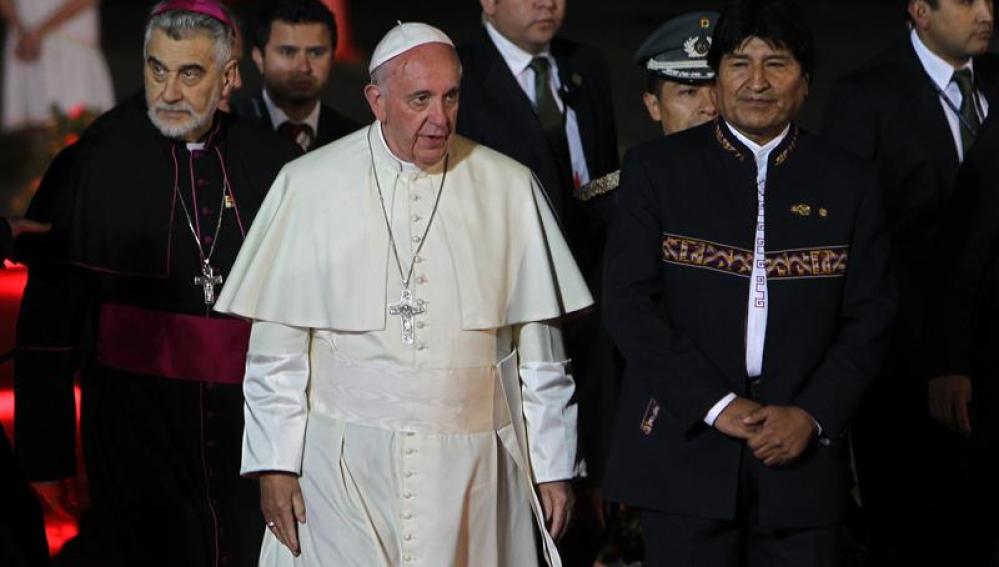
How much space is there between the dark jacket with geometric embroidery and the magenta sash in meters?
1.31

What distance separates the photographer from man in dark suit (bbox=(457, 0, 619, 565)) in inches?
252

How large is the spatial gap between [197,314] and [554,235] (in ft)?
3.98

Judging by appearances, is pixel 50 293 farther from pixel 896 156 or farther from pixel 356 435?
pixel 896 156

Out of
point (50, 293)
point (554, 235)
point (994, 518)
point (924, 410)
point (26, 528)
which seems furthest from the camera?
point (924, 410)

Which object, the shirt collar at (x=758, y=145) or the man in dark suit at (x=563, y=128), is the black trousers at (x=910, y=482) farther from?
the shirt collar at (x=758, y=145)

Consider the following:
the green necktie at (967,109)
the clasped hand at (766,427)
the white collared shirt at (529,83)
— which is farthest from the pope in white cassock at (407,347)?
the green necktie at (967,109)

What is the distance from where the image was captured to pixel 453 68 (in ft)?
16.8

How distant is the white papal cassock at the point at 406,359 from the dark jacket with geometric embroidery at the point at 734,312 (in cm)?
23

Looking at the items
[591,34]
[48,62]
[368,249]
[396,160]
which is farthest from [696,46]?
Result: [591,34]

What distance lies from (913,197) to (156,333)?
2558 millimetres

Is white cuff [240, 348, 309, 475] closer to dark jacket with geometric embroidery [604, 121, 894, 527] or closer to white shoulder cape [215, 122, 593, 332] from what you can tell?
white shoulder cape [215, 122, 593, 332]

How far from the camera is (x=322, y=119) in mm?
7555

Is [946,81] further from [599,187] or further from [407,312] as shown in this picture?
[407,312]

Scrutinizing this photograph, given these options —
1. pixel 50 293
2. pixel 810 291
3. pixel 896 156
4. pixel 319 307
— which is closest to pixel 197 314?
pixel 50 293
